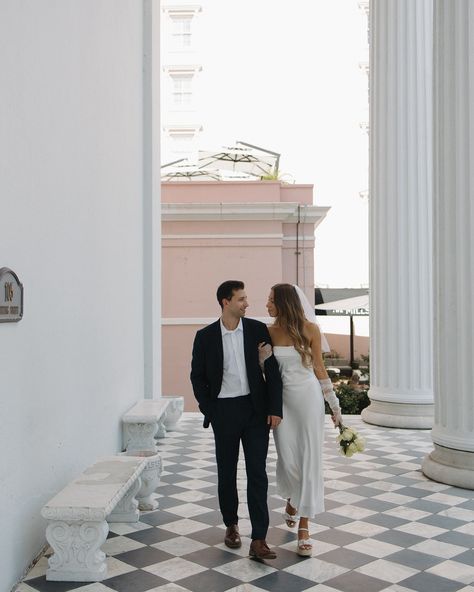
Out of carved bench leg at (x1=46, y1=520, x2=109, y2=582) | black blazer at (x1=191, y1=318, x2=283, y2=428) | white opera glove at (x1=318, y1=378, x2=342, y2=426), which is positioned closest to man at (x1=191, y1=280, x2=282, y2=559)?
black blazer at (x1=191, y1=318, x2=283, y2=428)

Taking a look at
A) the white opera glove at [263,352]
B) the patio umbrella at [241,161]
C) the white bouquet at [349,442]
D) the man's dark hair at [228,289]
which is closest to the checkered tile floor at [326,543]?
the white bouquet at [349,442]

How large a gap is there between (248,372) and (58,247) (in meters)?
1.87

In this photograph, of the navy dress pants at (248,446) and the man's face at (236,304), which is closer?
the navy dress pants at (248,446)

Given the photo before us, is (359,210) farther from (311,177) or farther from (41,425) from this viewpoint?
(41,425)

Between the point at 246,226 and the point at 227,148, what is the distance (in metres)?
4.38

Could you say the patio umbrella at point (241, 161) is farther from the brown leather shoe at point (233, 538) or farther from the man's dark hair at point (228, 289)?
the brown leather shoe at point (233, 538)

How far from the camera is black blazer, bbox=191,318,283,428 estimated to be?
5.11 metres

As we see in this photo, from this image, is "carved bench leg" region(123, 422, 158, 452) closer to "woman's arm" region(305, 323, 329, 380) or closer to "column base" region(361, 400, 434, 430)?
"woman's arm" region(305, 323, 329, 380)

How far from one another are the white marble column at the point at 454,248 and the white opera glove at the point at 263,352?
9.77 ft

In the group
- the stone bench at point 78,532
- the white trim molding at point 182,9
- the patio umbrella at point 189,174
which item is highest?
the white trim molding at point 182,9

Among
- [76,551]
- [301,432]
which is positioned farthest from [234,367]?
[76,551]

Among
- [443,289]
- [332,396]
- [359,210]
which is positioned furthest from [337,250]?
[332,396]

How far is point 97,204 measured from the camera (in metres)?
6.99

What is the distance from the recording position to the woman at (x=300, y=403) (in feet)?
17.2
